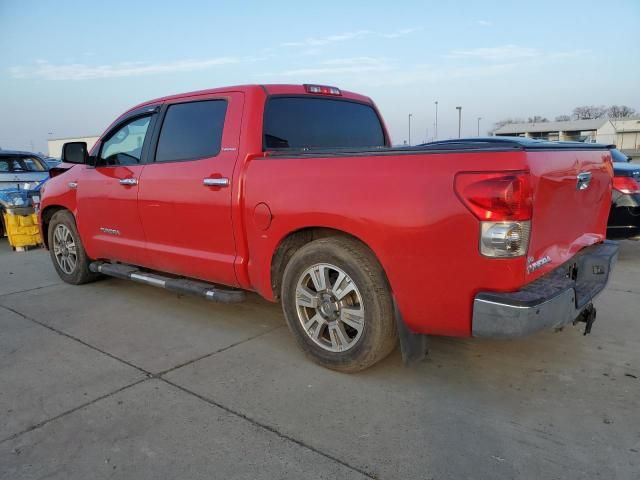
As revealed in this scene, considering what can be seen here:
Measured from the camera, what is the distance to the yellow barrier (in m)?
8.62

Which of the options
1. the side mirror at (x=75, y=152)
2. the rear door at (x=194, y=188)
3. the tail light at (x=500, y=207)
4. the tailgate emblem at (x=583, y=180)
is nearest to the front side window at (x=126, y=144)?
the side mirror at (x=75, y=152)

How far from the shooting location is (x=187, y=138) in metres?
4.23

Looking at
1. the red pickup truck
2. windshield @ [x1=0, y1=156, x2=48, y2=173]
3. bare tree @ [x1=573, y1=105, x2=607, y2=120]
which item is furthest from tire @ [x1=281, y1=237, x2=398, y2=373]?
bare tree @ [x1=573, y1=105, x2=607, y2=120]

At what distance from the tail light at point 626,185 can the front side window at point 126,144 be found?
5.75 m

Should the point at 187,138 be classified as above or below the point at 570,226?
above

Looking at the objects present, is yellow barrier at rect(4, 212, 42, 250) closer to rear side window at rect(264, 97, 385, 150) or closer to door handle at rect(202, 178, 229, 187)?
door handle at rect(202, 178, 229, 187)

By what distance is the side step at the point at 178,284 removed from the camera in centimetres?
396

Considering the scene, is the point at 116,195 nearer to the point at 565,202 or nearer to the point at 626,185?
the point at 565,202

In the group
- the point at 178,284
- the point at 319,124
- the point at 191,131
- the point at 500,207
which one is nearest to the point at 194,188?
the point at 191,131

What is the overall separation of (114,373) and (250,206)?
150 cm

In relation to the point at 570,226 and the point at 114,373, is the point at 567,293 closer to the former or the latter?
the point at 570,226

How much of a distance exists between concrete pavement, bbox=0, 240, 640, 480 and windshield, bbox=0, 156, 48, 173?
6.31 m

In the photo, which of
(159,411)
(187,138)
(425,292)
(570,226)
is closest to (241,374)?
(159,411)

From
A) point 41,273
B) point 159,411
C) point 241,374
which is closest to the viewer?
point 159,411
